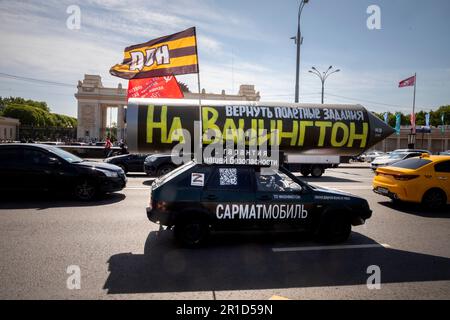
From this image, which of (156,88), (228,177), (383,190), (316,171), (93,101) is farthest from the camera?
(93,101)

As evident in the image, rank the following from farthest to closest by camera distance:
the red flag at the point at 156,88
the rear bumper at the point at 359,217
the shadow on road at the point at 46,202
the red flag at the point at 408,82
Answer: the red flag at the point at 408,82 < the red flag at the point at 156,88 < the shadow on road at the point at 46,202 < the rear bumper at the point at 359,217

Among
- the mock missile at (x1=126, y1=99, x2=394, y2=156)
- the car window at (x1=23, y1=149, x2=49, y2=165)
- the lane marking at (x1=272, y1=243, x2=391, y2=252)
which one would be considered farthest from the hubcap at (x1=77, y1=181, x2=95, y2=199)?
the lane marking at (x1=272, y1=243, x2=391, y2=252)

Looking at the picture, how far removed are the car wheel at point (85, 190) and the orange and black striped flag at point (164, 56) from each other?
3.25 metres

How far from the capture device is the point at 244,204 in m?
4.92

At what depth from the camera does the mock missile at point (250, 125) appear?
18.1ft

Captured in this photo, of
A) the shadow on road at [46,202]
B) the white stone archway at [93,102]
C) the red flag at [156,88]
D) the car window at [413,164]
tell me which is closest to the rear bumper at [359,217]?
the car window at [413,164]

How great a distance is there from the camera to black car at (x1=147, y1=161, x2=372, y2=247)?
15.8 feet

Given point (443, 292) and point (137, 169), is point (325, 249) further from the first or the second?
point (137, 169)

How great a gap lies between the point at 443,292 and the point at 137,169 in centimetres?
1279

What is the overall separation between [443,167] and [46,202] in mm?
11180

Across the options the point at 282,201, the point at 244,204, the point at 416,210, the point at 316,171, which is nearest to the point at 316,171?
the point at 316,171

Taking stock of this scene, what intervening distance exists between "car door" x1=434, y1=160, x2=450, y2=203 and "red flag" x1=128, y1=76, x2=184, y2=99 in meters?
8.57

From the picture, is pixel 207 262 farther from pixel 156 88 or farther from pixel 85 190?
pixel 156 88

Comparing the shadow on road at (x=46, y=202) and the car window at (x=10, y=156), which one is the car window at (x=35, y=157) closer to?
the car window at (x=10, y=156)
